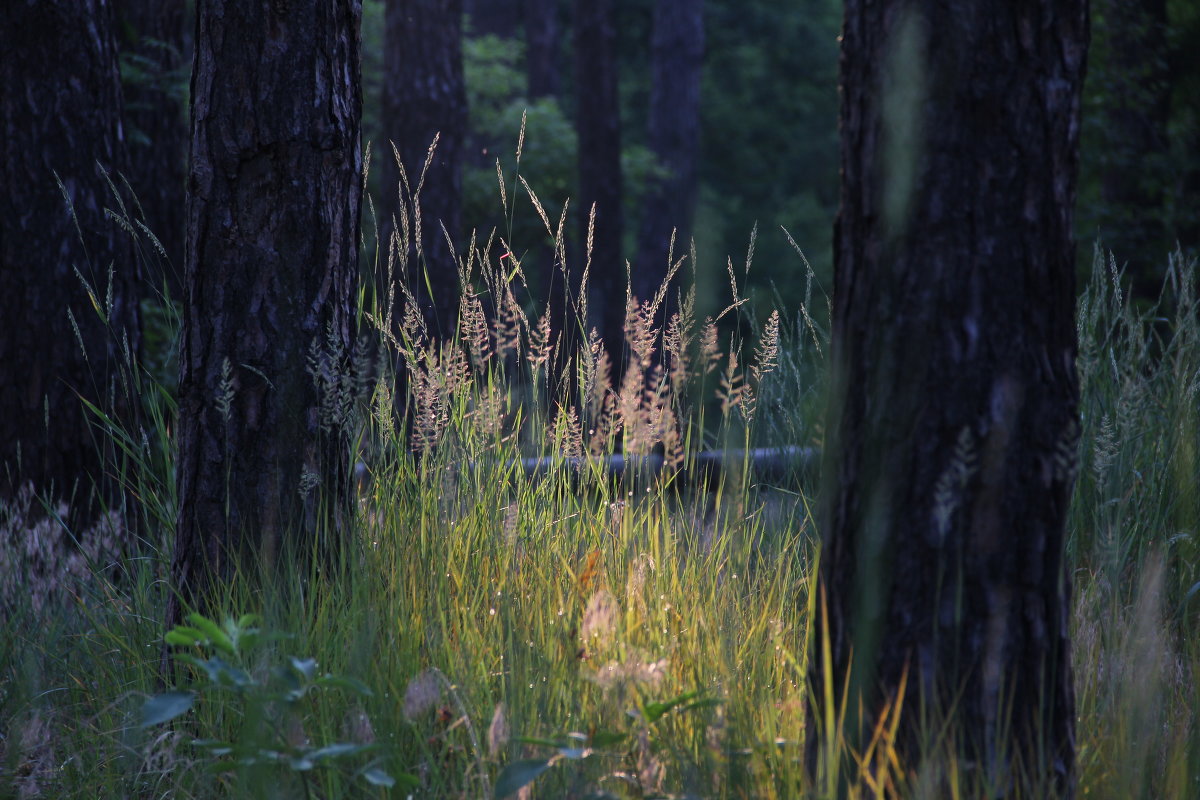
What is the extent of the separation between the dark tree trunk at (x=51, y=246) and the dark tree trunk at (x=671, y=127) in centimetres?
1195

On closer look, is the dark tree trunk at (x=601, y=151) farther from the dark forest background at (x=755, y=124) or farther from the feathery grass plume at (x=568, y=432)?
the feathery grass plume at (x=568, y=432)

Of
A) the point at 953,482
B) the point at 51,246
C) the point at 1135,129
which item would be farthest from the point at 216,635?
the point at 1135,129

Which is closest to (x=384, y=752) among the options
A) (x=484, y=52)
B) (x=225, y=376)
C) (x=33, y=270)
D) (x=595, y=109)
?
(x=225, y=376)

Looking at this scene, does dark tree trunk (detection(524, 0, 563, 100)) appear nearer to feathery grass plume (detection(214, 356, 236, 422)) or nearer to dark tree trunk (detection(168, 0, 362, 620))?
dark tree trunk (detection(168, 0, 362, 620))

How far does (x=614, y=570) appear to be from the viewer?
2848 mm

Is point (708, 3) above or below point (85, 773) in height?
above

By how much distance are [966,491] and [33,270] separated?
13.3 ft

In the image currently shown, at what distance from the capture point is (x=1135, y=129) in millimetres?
9781

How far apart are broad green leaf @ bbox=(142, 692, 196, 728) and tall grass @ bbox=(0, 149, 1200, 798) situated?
0.64ft

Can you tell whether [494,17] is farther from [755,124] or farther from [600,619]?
[600,619]

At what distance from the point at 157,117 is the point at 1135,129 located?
27.1ft

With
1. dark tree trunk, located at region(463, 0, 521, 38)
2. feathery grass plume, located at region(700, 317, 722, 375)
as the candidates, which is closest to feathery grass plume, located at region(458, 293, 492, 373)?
feathery grass plume, located at region(700, 317, 722, 375)

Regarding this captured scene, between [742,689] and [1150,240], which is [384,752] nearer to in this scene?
[742,689]

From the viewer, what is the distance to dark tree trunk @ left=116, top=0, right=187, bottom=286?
263 inches
